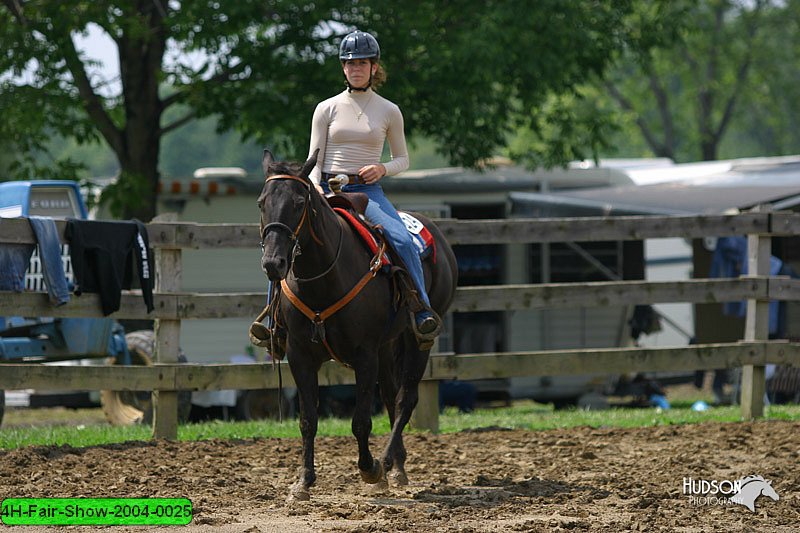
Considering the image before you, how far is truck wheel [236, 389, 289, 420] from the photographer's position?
14.8 m

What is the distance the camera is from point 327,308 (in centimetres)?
702

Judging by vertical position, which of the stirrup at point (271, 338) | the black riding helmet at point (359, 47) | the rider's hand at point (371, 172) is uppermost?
the black riding helmet at point (359, 47)

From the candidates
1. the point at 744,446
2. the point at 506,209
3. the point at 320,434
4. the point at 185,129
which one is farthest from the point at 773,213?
the point at 185,129

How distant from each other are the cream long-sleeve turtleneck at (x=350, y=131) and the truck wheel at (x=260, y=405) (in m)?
7.53

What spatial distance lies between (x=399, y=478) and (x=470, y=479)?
52 cm

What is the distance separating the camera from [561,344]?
16906mm

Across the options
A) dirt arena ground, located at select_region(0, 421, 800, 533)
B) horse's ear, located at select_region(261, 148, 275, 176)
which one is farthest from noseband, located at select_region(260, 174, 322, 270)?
dirt arena ground, located at select_region(0, 421, 800, 533)

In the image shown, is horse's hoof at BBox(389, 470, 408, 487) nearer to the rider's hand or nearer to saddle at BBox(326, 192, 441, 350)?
saddle at BBox(326, 192, 441, 350)

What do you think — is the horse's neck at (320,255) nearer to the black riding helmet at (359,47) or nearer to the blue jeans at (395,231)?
the blue jeans at (395,231)

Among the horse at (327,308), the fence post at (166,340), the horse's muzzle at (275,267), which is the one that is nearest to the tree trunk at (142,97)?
the fence post at (166,340)

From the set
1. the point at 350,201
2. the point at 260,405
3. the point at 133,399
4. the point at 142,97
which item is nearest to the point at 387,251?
the point at 350,201

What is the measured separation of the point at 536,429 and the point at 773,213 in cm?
287

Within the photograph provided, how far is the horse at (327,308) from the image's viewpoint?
6672mm

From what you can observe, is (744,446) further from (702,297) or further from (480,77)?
(480,77)
